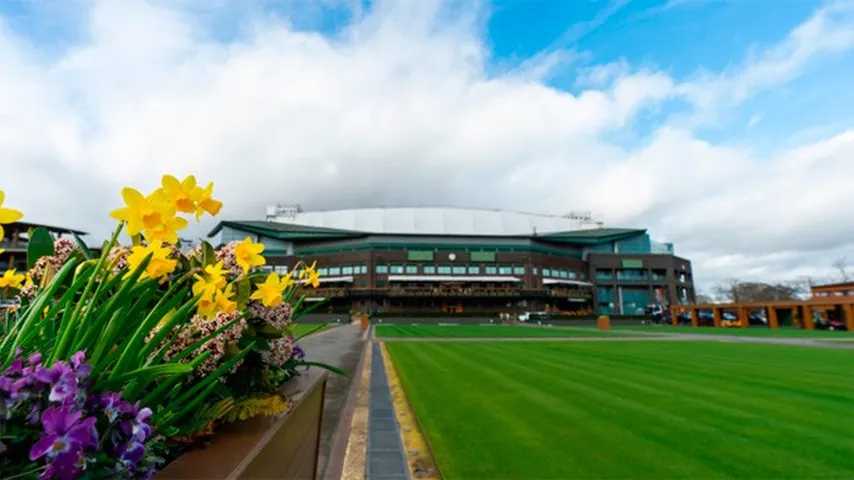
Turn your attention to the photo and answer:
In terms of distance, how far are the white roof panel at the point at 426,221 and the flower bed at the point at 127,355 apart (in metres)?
64.7

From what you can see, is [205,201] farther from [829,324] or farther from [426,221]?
[426,221]

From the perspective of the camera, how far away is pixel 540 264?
62.3m

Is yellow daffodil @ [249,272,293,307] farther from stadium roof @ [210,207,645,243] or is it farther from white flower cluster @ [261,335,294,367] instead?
stadium roof @ [210,207,645,243]

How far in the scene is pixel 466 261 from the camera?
61.5 m

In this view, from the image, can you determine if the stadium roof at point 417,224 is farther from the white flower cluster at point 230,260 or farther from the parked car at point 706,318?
the white flower cluster at point 230,260

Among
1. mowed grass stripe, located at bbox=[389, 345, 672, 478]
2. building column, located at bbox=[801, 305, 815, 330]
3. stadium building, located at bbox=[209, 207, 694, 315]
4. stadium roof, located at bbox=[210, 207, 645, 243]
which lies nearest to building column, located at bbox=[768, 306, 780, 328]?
building column, located at bbox=[801, 305, 815, 330]

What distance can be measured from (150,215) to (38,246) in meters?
1.09

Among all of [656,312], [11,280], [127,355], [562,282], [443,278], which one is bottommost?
[127,355]

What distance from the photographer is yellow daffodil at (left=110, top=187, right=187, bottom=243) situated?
109 centimetres

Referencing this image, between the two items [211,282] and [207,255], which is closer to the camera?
[211,282]

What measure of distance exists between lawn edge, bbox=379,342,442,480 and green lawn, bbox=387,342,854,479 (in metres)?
0.11

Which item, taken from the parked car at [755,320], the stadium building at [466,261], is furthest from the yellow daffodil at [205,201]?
the stadium building at [466,261]

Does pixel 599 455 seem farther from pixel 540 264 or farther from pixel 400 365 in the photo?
pixel 540 264

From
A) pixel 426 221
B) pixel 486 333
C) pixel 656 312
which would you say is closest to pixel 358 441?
pixel 486 333
